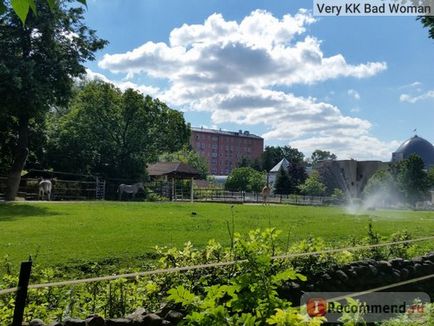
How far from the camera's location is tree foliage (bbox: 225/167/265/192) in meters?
78.1

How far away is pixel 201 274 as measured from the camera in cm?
501

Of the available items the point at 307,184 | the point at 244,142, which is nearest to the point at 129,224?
the point at 307,184

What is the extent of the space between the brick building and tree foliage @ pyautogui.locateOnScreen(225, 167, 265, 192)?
211 ft

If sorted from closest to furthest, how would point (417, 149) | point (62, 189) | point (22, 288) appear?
point (22, 288) → point (62, 189) → point (417, 149)

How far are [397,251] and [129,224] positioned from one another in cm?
740

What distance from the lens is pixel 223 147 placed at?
5950 inches

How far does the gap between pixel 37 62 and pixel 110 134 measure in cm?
1679

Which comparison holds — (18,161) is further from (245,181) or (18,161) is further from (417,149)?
(417,149)

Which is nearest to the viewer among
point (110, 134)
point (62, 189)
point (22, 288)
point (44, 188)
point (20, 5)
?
point (20, 5)

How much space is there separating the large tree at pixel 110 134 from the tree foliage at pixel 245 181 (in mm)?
35611

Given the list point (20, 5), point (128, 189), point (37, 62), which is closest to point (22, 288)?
point (20, 5)

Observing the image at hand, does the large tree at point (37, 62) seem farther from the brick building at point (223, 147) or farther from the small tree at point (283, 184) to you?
the brick building at point (223, 147)

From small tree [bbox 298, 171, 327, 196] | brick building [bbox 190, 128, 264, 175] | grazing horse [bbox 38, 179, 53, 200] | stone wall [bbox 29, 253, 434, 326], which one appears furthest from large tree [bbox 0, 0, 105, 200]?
brick building [bbox 190, 128, 264, 175]

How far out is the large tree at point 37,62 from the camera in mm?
21703
